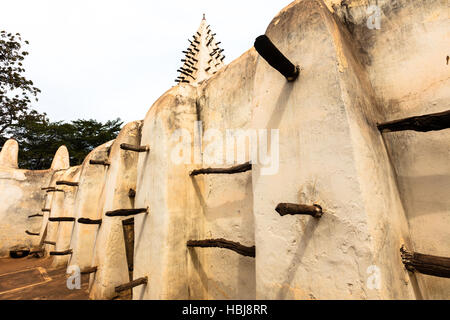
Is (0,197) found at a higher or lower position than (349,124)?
lower

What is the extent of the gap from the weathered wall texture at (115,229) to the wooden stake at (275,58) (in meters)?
4.05

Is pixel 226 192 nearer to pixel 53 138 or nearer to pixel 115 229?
pixel 115 229

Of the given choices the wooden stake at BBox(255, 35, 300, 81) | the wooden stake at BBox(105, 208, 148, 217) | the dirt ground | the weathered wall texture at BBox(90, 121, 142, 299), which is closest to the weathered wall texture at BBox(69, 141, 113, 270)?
the dirt ground

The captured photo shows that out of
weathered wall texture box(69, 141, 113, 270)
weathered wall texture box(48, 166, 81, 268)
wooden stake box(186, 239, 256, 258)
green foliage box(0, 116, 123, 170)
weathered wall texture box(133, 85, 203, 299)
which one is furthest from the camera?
green foliage box(0, 116, 123, 170)

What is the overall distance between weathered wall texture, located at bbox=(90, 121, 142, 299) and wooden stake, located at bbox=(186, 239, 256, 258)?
2216mm

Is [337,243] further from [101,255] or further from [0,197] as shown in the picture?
[0,197]

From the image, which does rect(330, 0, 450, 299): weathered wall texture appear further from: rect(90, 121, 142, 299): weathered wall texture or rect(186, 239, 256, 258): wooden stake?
rect(90, 121, 142, 299): weathered wall texture

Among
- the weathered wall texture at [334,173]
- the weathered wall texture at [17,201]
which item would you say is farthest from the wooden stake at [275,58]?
the weathered wall texture at [17,201]

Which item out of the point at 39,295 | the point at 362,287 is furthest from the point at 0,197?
the point at 362,287

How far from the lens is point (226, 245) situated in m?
2.68

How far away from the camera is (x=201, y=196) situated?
3.43 m

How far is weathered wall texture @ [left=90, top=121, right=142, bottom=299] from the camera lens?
433 centimetres

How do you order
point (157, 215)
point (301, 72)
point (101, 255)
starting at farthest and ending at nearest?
point (101, 255) → point (157, 215) → point (301, 72)
